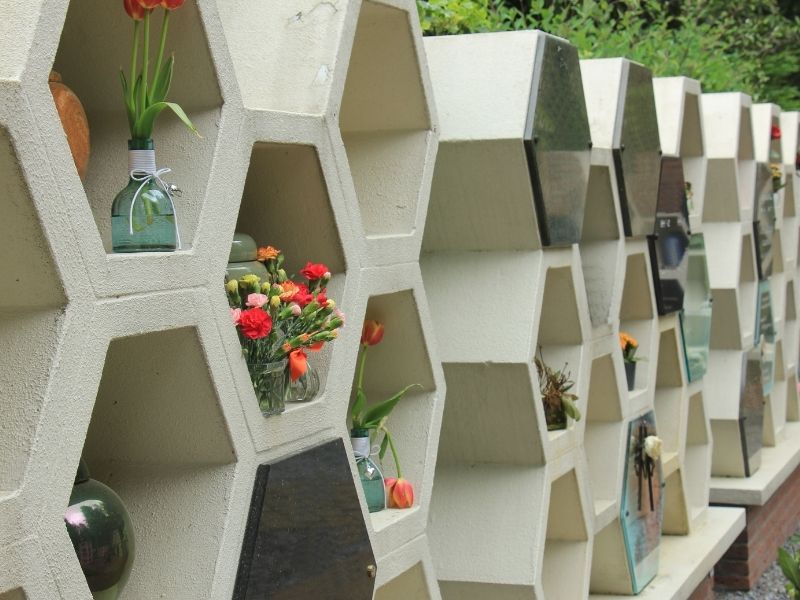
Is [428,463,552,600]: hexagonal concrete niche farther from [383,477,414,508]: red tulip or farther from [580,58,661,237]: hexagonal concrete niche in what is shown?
[580,58,661,237]: hexagonal concrete niche

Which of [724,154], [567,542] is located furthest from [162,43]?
[724,154]

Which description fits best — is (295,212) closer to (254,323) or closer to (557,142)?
(254,323)

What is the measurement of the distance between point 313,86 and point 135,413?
0.60 meters

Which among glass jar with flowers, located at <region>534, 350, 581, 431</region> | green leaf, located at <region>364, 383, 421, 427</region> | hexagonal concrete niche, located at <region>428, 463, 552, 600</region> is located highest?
green leaf, located at <region>364, 383, 421, 427</region>

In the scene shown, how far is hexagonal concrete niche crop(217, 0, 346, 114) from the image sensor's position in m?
2.06

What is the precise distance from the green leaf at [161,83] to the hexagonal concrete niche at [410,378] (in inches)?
29.1

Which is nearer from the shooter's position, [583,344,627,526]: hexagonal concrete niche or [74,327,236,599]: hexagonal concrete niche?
[74,327,236,599]: hexagonal concrete niche

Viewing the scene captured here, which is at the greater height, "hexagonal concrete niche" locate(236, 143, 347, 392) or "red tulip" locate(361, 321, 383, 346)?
"hexagonal concrete niche" locate(236, 143, 347, 392)

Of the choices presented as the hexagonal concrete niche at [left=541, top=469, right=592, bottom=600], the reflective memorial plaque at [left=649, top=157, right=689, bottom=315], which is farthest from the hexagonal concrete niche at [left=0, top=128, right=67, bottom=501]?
the reflective memorial plaque at [left=649, top=157, right=689, bottom=315]

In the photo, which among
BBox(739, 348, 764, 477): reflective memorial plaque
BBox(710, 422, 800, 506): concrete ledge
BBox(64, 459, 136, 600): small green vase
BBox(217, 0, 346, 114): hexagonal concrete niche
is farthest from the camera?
BBox(739, 348, 764, 477): reflective memorial plaque

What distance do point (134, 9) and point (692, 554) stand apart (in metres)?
3.10

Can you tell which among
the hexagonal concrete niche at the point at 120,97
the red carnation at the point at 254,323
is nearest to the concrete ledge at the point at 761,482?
the red carnation at the point at 254,323

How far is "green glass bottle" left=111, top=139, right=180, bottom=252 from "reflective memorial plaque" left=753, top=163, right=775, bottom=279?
170 inches

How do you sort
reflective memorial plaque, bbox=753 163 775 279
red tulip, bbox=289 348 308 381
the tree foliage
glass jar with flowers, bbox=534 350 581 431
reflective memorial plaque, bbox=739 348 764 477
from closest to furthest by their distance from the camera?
red tulip, bbox=289 348 308 381 → glass jar with flowers, bbox=534 350 581 431 → the tree foliage → reflective memorial plaque, bbox=739 348 764 477 → reflective memorial plaque, bbox=753 163 775 279
